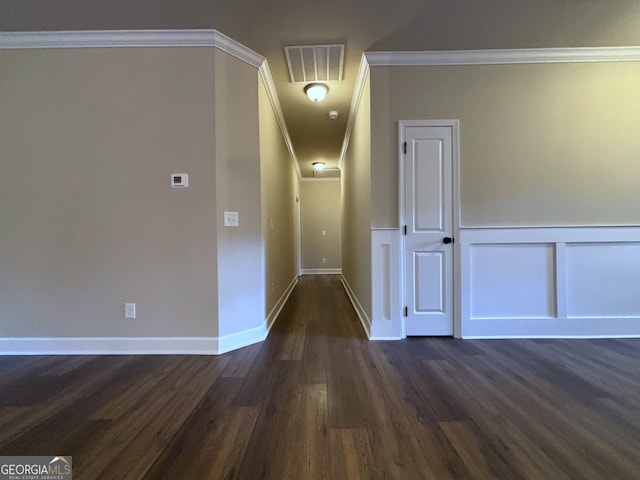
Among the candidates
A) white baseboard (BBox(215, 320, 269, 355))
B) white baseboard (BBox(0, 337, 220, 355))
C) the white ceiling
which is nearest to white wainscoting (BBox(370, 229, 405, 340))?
white baseboard (BBox(215, 320, 269, 355))

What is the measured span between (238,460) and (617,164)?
3899 mm

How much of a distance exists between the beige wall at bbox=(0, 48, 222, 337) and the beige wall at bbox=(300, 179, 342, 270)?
5471 mm

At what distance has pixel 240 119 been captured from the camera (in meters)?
2.73

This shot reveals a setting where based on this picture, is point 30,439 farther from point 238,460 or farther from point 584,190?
point 584,190

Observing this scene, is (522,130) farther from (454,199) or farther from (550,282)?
(550,282)

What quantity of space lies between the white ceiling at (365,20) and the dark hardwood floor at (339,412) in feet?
8.96

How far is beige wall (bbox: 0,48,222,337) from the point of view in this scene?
2516 mm

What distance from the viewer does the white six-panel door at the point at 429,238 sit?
2.79m

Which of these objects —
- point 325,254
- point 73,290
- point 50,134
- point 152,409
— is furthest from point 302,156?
point 152,409

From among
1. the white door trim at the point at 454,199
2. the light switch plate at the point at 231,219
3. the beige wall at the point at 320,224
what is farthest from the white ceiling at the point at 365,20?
the beige wall at the point at 320,224

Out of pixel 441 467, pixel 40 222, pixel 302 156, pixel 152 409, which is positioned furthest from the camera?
pixel 302 156

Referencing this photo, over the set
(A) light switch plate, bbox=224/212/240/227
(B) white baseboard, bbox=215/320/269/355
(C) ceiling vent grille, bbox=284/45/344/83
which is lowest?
(B) white baseboard, bbox=215/320/269/355

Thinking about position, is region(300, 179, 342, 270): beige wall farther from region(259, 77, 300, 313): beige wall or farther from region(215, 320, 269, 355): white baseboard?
region(215, 320, 269, 355): white baseboard

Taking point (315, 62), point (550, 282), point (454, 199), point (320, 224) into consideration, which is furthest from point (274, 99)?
point (320, 224)
